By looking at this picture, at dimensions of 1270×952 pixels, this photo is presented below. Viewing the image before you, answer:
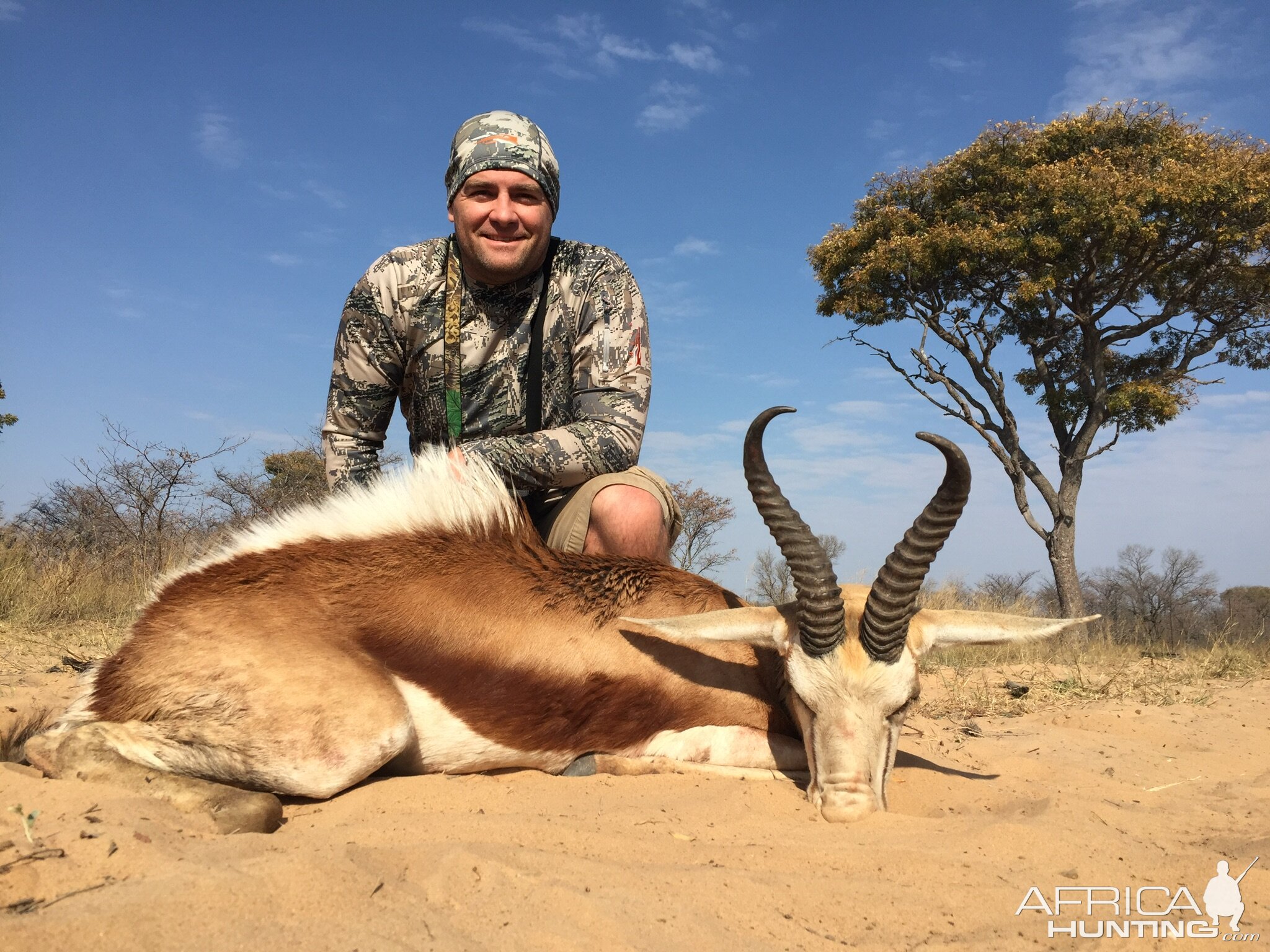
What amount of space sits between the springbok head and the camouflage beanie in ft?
7.85

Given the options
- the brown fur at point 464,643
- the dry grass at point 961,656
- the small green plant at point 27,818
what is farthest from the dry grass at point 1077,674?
the small green plant at point 27,818

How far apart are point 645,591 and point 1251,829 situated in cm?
259

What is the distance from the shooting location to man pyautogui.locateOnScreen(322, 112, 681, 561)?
16.1 feet

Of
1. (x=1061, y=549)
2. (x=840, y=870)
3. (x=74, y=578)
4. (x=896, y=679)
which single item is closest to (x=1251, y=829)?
(x=896, y=679)

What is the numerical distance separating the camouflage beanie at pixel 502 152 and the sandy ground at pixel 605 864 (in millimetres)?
3366

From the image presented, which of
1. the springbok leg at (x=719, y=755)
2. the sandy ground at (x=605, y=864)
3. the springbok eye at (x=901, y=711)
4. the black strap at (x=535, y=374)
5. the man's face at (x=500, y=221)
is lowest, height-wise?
the sandy ground at (x=605, y=864)

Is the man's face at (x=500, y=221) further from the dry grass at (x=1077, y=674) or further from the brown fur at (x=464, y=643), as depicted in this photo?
the dry grass at (x=1077, y=674)

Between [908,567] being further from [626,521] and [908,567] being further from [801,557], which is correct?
[626,521]

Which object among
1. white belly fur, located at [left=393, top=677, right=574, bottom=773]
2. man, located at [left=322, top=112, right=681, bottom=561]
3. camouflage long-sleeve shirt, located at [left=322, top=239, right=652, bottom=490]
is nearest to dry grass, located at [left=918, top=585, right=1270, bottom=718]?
man, located at [left=322, top=112, right=681, bottom=561]

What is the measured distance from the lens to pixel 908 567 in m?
3.44

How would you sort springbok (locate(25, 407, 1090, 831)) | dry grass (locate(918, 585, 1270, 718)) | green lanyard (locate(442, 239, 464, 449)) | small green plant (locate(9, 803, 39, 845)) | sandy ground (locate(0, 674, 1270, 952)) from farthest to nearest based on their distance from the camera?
dry grass (locate(918, 585, 1270, 718))
green lanyard (locate(442, 239, 464, 449))
springbok (locate(25, 407, 1090, 831))
small green plant (locate(9, 803, 39, 845))
sandy ground (locate(0, 674, 1270, 952))

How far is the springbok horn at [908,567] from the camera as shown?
3.37 meters

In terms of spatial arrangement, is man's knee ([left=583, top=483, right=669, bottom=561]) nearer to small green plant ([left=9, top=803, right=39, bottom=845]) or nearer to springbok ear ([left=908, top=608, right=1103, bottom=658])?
springbok ear ([left=908, top=608, right=1103, bottom=658])

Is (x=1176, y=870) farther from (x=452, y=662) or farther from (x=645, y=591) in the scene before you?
(x=452, y=662)
